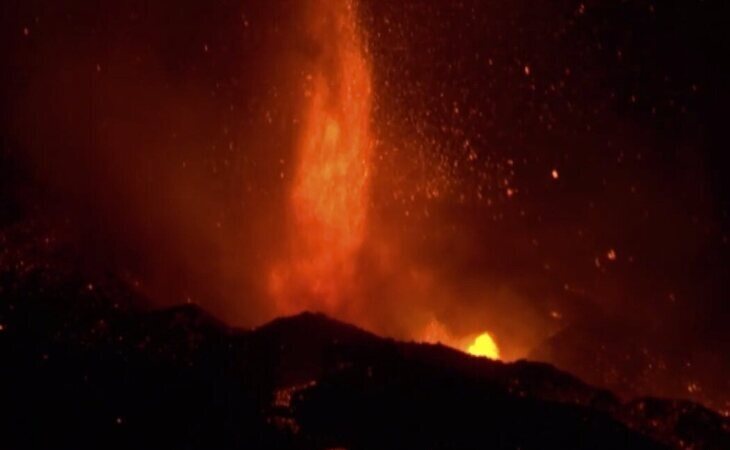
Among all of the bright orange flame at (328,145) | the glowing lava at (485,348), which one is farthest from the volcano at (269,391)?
the bright orange flame at (328,145)

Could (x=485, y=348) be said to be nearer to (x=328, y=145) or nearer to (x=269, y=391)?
(x=328, y=145)

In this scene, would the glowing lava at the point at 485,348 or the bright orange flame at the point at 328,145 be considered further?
the bright orange flame at the point at 328,145

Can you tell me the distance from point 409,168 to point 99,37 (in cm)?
869

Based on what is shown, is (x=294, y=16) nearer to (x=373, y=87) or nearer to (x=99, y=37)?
(x=373, y=87)

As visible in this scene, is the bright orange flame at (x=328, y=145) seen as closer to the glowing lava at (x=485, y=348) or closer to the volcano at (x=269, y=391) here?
the glowing lava at (x=485, y=348)

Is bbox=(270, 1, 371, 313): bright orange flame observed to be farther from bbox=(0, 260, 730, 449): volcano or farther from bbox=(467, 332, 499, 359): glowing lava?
bbox=(0, 260, 730, 449): volcano

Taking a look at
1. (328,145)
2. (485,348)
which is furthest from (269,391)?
(328,145)

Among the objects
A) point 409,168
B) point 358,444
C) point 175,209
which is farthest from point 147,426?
point 409,168

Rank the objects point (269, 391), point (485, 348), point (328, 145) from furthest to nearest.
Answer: point (328, 145), point (485, 348), point (269, 391)

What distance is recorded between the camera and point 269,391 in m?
8.34

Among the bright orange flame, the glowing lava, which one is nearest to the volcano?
the glowing lava

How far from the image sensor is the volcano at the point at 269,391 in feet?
24.5

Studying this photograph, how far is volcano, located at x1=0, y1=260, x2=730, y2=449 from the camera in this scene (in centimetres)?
747

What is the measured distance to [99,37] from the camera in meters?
20.1
